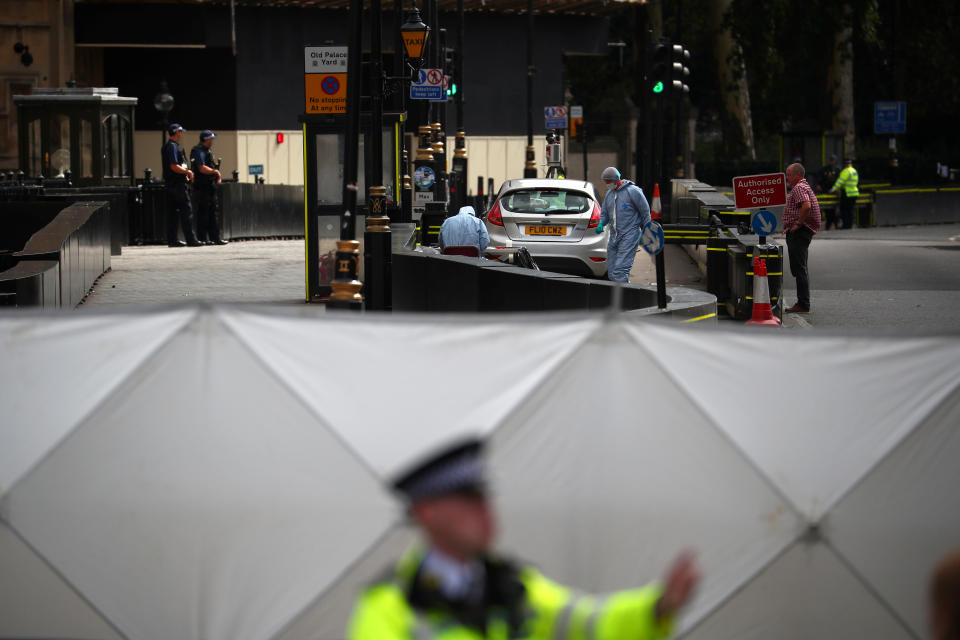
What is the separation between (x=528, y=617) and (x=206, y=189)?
2387 cm

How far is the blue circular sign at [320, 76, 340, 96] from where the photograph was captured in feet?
53.2

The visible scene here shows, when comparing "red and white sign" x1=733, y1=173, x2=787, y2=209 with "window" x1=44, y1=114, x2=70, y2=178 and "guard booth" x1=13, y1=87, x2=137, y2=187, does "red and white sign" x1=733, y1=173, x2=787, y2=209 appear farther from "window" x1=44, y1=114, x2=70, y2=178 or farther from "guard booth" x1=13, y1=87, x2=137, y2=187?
"window" x1=44, y1=114, x2=70, y2=178

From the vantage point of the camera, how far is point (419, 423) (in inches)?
201

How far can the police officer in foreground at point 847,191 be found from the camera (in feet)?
116

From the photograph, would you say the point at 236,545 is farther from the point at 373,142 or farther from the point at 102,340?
the point at 373,142

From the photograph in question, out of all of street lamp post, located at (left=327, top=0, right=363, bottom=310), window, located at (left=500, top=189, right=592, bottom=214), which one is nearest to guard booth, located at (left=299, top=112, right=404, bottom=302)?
window, located at (left=500, top=189, right=592, bottom=214)

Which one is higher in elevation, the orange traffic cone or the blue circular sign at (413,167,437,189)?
the blue circular sign at (413,167,437,189)

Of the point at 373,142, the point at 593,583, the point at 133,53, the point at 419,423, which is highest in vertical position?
the point at 133,53

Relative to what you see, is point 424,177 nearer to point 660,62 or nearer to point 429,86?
point 429,86

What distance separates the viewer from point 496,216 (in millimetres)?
20250

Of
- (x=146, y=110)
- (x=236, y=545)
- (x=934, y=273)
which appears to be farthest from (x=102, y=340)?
(x=146, y=110)

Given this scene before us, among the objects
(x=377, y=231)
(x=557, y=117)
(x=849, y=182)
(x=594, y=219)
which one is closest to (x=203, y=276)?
(x=594, y=219)

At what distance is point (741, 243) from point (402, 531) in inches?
483

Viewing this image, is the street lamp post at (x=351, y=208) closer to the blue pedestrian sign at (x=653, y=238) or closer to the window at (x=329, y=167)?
the blue pedestrian sign at (x=653, y=238)
